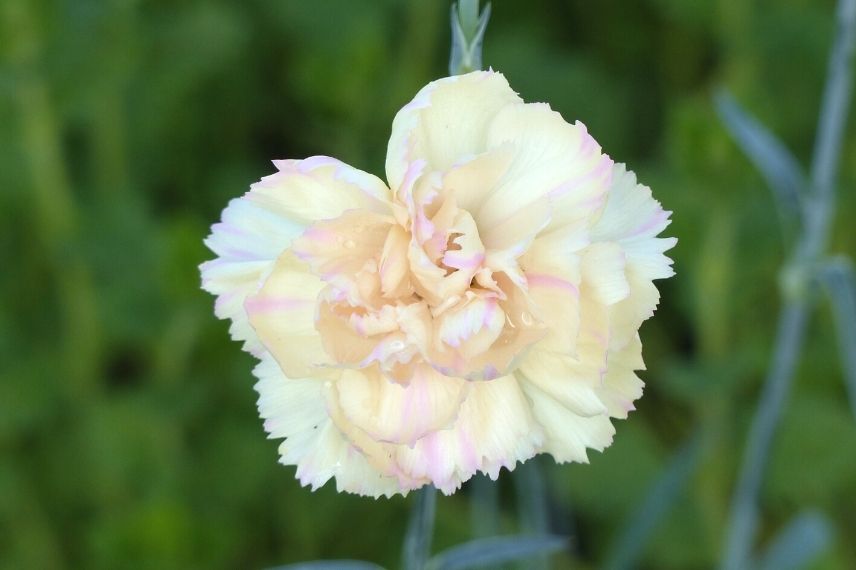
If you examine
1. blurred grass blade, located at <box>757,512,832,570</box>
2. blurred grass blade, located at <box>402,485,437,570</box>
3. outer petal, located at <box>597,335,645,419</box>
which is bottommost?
blurred grass blade, located at <box>402,485,437,570</box>

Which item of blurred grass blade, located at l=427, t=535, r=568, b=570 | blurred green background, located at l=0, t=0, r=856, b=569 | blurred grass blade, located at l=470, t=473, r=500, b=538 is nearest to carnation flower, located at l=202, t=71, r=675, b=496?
A: blurred grass blade, located at l=427, t=535, r=568, b=570

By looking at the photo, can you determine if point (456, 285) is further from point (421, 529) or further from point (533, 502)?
point (533, 502)

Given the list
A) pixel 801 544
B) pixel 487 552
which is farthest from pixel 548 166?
pixel 801 544

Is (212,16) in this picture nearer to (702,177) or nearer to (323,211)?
(702,177)

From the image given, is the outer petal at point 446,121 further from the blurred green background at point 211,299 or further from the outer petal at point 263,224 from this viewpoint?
the blurred green background at point 211,299

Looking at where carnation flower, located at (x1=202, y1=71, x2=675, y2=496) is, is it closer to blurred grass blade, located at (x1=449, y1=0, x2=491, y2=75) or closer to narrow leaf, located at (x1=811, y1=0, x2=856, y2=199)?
blurred grass blade, located at (x1=449, y1=0, x2=491, y2=75)

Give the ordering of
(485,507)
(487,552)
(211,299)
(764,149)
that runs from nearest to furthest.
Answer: (487,552) → (764,149) → (485,507) → (211,299)

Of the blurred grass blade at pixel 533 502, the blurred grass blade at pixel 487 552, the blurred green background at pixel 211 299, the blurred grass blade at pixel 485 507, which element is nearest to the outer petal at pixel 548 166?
the blurred grass blade at pixel 487 552
